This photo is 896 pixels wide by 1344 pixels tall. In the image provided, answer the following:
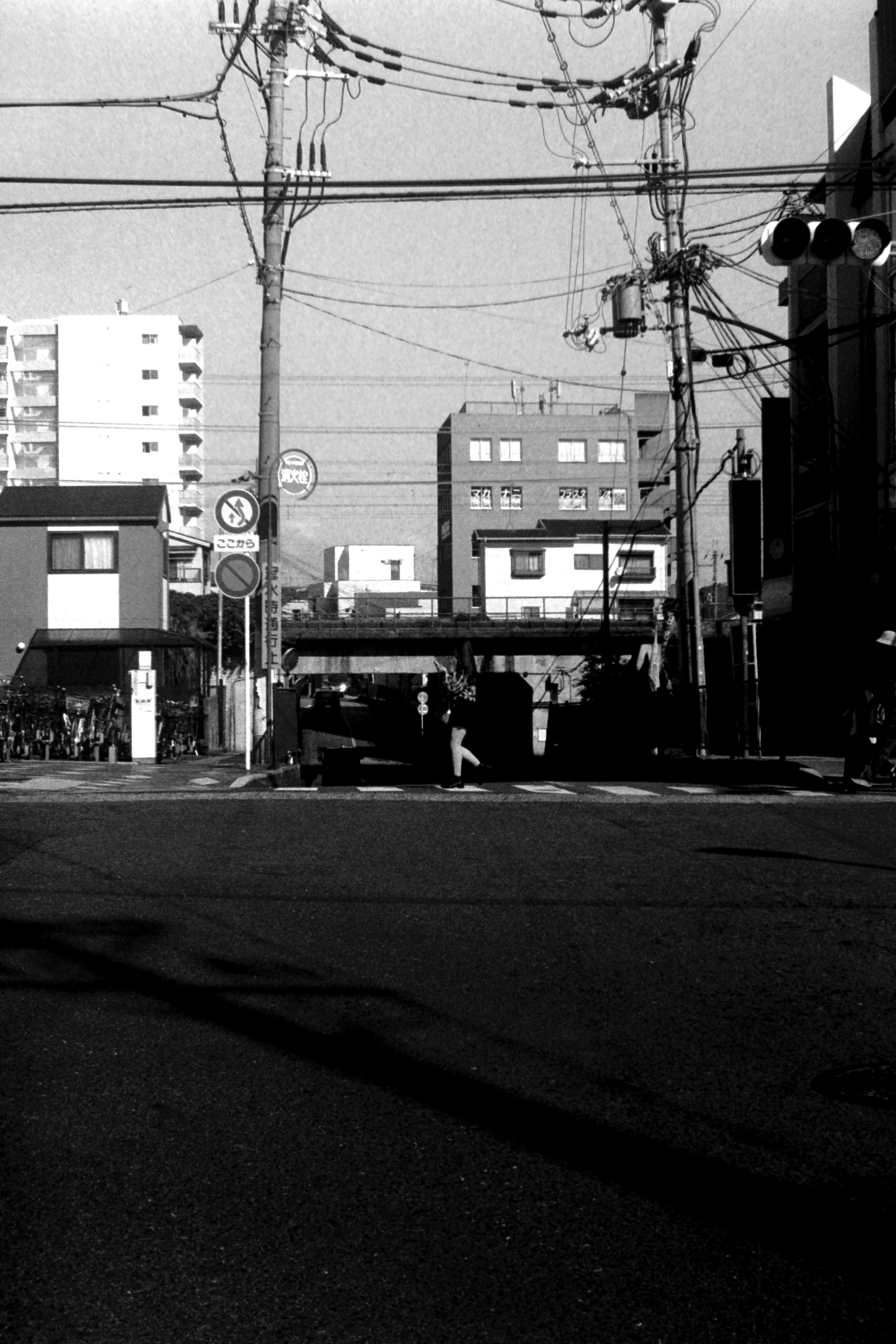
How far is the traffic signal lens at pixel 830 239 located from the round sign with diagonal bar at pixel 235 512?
8.11 metres

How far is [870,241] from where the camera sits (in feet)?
44.9

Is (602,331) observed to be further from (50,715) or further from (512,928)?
(512,928)

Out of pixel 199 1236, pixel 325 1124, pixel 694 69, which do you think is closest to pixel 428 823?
pixel 325 1124

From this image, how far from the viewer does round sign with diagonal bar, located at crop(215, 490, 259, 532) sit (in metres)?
Result: 19.0

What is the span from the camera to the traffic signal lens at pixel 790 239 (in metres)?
13.4

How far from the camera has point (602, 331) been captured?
32.2m

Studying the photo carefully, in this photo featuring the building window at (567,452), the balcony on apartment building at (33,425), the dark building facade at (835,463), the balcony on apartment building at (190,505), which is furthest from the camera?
the balcony on apartment building at (33,425)

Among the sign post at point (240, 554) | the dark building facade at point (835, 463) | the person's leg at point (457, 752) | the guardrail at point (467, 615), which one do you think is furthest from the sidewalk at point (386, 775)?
the guardrail at point (467, 615)

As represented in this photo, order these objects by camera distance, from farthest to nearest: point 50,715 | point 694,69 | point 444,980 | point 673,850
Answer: point 694,69 → point 50,715 → point 673,850 → point 444,980

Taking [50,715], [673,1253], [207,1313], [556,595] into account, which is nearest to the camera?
[207,1313]

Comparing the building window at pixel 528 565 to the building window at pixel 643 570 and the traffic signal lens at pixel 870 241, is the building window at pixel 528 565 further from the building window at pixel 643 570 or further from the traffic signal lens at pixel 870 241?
the traffic signal lens at pixel 870 241

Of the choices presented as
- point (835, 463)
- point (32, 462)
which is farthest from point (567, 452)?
point (835, 463)

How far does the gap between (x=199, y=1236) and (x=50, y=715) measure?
23.8m

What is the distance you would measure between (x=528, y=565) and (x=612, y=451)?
13.9 m
